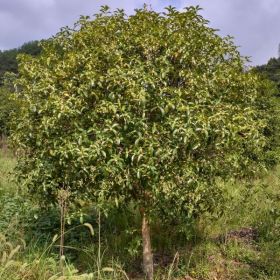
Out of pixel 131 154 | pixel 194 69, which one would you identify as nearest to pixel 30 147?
pixel 131 154

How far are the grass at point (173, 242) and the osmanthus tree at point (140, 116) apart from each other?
27.2 inches

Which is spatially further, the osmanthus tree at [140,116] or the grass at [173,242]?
the grass at [173,242]

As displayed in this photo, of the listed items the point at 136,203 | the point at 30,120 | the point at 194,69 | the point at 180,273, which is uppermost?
the point at 194,69

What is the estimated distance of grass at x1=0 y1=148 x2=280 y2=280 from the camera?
5.50 meters

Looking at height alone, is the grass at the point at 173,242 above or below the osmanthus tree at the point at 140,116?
below

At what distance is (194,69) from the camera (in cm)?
486

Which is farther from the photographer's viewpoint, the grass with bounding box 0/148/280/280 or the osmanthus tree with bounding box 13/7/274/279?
the grass with bounding box 0/148/280/280

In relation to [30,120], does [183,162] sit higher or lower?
lower

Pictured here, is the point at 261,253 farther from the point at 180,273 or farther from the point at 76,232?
the point at 76,232

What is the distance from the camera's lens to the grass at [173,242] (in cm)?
550

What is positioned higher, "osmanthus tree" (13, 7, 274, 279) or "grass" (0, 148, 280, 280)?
"osmanthus tree" (13, 7, 274, 279)

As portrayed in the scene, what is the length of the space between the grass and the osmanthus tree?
27.2 inches

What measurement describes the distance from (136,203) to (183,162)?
2.83 feet

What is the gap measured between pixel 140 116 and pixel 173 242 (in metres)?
2.67
